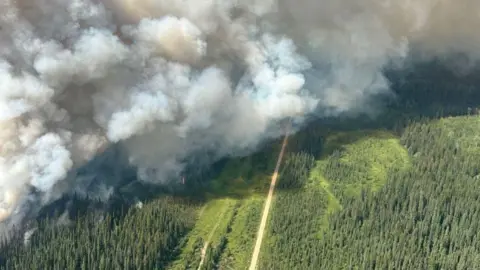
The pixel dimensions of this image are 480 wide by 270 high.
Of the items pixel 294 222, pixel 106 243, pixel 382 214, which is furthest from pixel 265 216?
pixel 106 243

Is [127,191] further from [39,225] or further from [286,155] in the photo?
[286,155]

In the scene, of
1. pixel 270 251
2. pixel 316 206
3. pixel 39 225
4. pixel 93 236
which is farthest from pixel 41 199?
pixel 316 206

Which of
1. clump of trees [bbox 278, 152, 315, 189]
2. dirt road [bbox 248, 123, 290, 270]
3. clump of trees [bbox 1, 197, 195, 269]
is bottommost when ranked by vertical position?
clump of trees [bbox 1, 197, 195, 269]

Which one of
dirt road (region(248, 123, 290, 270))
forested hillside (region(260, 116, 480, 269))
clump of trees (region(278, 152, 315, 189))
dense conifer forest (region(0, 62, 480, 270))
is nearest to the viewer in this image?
dense conifer forest (region(0, 62, 480, 270))

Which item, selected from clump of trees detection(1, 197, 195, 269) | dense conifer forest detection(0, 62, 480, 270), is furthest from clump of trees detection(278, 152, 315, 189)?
clump of trees detection(1, 197, 195, 269)

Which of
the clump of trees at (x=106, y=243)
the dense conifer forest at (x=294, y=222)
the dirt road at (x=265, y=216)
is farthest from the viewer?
the dirt road at (x=265, y=216)

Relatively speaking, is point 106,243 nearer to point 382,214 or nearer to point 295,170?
point 295,170

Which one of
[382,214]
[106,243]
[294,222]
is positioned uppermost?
[382,214]

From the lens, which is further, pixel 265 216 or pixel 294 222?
pixel 265 216

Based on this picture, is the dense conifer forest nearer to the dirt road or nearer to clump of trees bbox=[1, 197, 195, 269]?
clump of trees bbox=[1, 197, 195, 269]

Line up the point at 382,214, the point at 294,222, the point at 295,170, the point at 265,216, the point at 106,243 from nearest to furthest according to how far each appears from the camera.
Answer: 1. the point at 106,243
2. the point at 294,222
3. the point at 382,214
4. the point at 265,216
5. the point at 295,170

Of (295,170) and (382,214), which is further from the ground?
(295,170)

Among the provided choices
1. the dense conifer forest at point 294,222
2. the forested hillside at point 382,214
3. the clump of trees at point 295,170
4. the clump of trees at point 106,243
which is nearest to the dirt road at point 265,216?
the dense conifer forest at point 294,222

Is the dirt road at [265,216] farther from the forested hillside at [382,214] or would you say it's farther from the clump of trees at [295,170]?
the forested hillside at [382,214]
